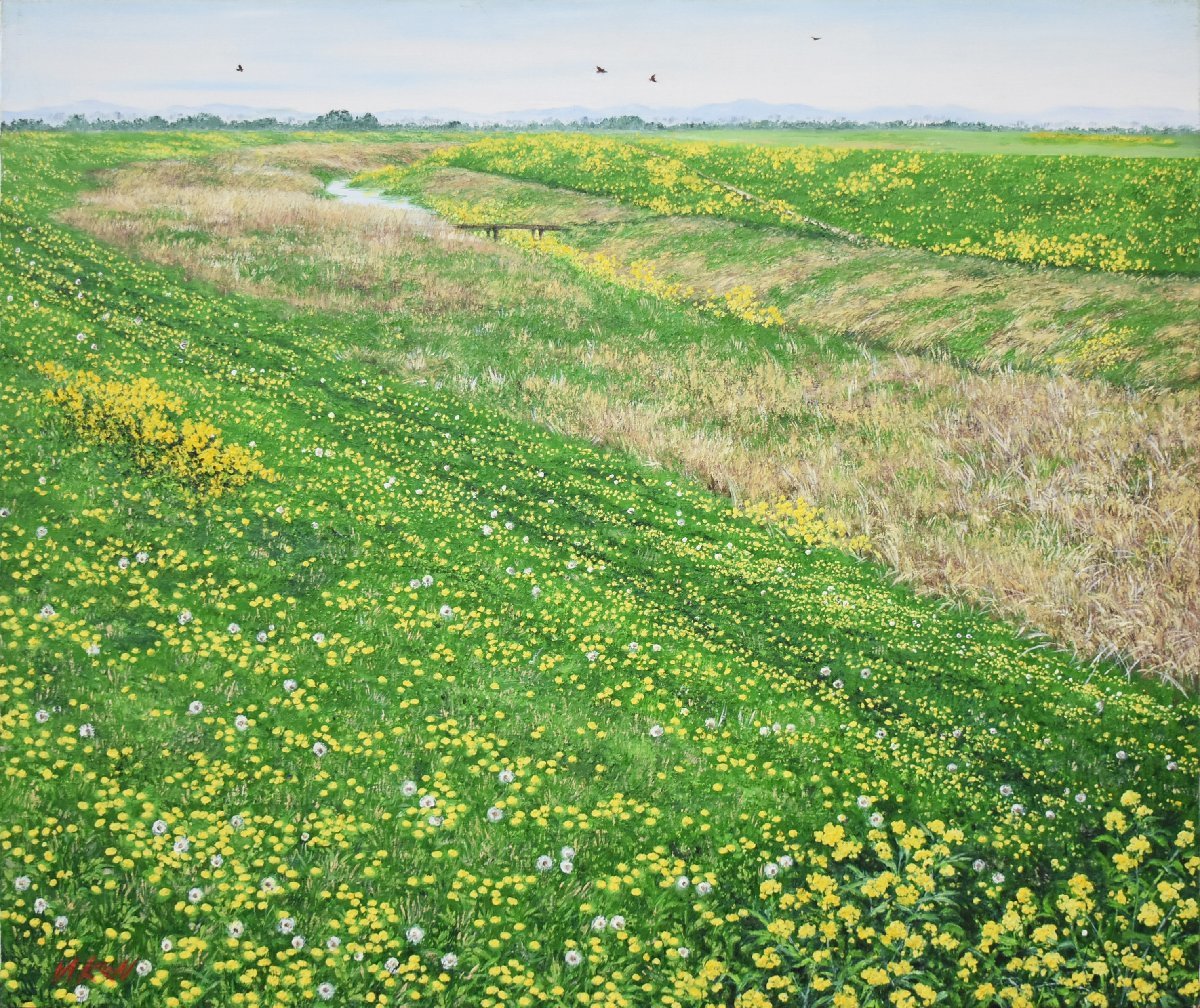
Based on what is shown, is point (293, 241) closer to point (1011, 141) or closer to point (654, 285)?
point (654, 285)

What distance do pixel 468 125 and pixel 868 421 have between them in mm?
4651

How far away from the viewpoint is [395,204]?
46.7 ft

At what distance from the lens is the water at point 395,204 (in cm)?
1291

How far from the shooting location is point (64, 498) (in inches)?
235

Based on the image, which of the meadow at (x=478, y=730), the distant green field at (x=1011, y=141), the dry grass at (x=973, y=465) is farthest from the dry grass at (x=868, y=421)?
the distant green field at (x=1011, y=141)

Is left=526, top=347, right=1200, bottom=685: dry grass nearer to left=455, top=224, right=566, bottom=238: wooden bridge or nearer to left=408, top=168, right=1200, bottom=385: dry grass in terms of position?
left=408, top=168, right=1200, bottom=385: dry grass

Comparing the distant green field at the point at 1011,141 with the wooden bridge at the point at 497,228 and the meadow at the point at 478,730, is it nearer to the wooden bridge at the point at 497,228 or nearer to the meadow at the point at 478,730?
the wooden bridge at the point at 497,228

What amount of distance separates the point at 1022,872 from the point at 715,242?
12.6 metres

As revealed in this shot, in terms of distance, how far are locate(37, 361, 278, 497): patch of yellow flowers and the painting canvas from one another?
0.11 feet

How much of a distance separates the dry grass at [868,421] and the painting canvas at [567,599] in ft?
0.15

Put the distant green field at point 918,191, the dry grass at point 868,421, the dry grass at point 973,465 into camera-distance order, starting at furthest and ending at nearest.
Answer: the distant green field at point 918,191, the dry grass at point 868,421, the dry grass at point 973,465

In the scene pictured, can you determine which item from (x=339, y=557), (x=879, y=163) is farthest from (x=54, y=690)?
(x=879, y=163)
